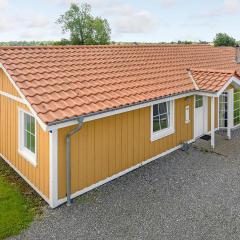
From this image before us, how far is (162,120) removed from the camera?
1132 cm

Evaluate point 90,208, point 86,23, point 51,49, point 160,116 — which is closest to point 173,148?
point 160,116

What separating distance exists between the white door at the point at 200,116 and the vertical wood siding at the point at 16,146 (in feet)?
23.6

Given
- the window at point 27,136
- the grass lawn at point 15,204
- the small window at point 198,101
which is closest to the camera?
the grass lawn at point 15,204

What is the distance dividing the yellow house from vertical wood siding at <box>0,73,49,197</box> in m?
0.03

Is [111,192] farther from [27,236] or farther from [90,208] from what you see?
[27,236]

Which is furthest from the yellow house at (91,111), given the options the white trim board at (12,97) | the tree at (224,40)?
the tree at (224,40)

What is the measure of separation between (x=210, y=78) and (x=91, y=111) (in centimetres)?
653

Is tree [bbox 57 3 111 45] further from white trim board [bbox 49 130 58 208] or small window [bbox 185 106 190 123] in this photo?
white trim board [bbox 49 130 58 208]

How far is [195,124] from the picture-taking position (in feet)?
42.7

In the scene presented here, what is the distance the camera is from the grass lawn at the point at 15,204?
7059 millimetres

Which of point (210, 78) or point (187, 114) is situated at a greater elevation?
point (210, 78)

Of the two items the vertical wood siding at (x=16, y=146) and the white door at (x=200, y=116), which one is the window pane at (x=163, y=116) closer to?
the white door at (x=200, y=116)

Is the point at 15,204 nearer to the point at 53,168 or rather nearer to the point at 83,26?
the point at 53,168

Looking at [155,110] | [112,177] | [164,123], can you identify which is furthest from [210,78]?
[112,177]
